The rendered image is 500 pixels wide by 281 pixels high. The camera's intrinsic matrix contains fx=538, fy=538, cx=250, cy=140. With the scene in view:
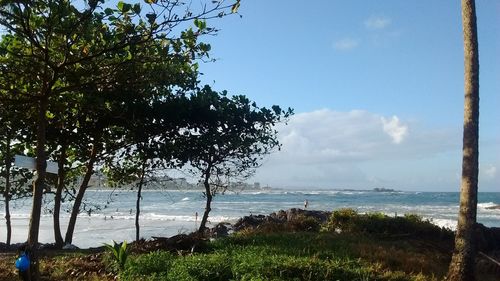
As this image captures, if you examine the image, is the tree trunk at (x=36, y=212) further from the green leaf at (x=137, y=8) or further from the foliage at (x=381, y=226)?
the foliage at (x=381, y=226)

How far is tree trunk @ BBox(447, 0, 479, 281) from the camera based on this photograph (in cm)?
841

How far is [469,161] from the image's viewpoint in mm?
8398

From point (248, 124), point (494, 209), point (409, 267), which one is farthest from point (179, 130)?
point (494, 209)

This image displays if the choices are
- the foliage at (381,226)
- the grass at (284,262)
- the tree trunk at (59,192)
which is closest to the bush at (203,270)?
the grass at (284,262)

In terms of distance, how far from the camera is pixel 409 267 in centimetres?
880

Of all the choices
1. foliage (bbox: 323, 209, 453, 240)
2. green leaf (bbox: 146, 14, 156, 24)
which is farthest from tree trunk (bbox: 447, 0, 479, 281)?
green leaf (bbox: 146, 14, 156, 24)

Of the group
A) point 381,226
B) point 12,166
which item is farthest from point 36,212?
point 12,166

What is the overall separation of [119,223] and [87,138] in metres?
21.2

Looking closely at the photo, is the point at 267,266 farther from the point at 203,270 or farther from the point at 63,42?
the point at 63,42

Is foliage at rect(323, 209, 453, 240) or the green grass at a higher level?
foliage at rect(323, 209, 453, 240)

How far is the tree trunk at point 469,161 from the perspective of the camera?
27.6 feet

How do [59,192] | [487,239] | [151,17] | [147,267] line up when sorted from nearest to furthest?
[151,17]
[147,267]
[59,192]
[487,239]

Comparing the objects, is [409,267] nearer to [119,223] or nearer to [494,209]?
[119,223]

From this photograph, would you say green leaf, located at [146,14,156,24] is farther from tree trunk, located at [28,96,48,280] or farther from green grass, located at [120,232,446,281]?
green grass, located at [120,232,446,281]
